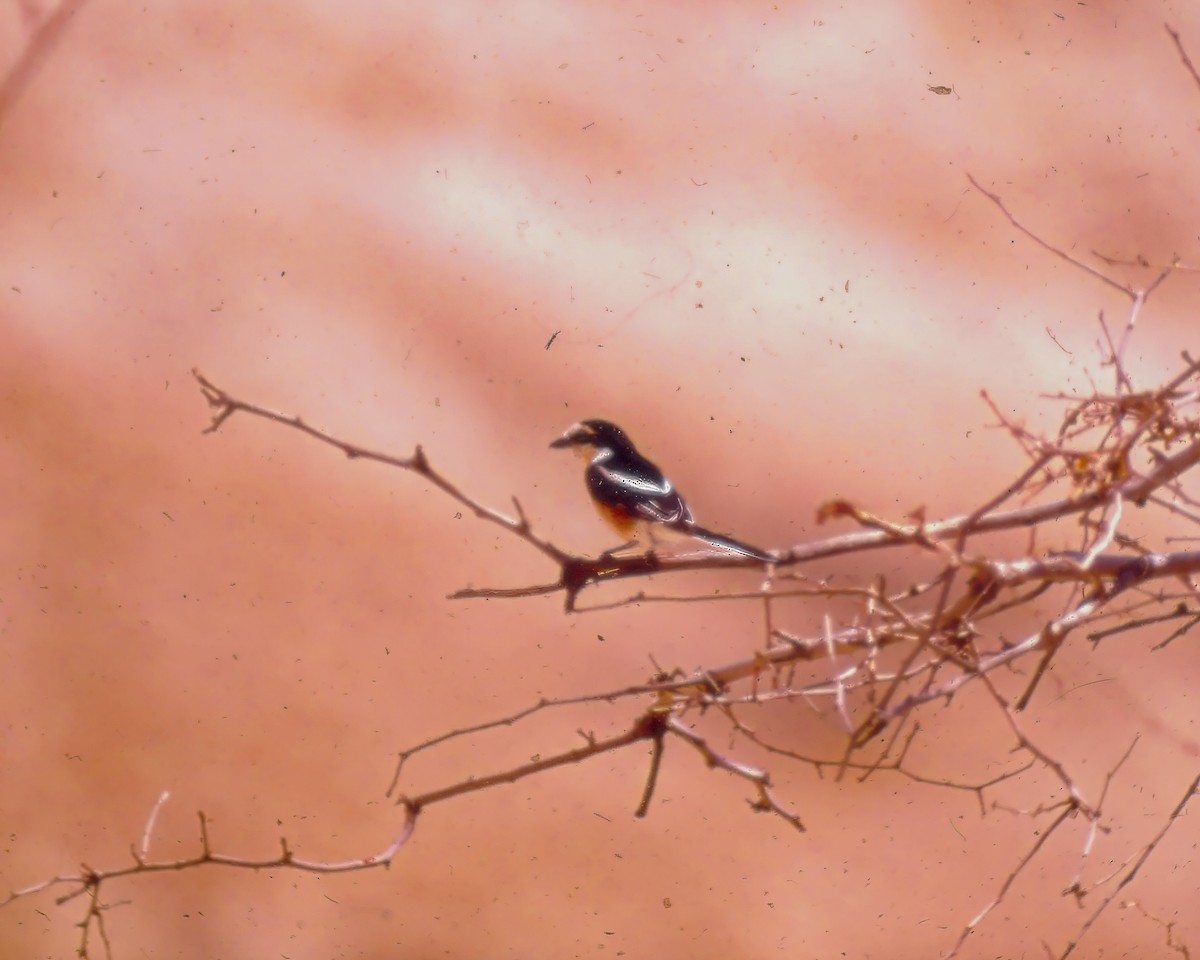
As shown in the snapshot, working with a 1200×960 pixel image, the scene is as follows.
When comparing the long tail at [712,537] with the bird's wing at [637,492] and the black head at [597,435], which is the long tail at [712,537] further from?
the black head at [597,435]

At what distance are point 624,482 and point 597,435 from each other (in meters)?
0.09

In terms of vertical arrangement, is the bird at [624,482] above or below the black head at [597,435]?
below

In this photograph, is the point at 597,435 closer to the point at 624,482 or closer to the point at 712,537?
the point at 624,482

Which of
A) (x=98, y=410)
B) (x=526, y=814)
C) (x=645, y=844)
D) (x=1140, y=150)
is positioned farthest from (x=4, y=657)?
(x=1140, y=150)

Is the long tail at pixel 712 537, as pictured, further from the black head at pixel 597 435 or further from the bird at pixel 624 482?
the black head at pixel 597 435

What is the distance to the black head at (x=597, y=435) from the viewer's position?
5.71ft

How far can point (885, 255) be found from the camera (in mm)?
1778

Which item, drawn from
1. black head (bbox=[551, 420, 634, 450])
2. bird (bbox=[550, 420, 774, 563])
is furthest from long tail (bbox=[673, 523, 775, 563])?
black head (bbox=[551, 420, 634, 450])

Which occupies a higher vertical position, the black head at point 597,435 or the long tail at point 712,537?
the black head at point 597,435

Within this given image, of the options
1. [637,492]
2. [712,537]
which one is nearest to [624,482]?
[637,492]

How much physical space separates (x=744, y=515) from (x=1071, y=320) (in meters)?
0.63

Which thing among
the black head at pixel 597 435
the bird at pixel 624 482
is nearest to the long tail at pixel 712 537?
the bird at pixel 624 482

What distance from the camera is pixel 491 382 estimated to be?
5.78 ft

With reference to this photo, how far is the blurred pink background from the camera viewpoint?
1.67 metres
